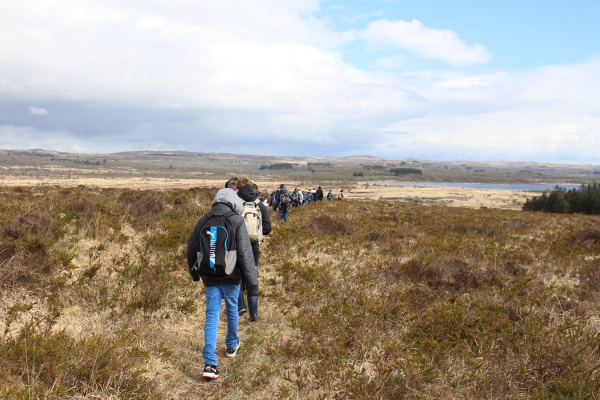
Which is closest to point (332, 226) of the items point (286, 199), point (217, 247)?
point (286, 199)

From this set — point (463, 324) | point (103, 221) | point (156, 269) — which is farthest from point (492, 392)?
point (103, 221)

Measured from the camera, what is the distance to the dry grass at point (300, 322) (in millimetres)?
3273

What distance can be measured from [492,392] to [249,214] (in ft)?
11.5

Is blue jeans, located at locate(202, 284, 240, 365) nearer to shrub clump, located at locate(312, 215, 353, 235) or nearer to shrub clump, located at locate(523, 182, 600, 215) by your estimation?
shrub clump, located at locate(312, 215, 353, 235)

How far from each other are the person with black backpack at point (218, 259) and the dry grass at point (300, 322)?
51 centimetres

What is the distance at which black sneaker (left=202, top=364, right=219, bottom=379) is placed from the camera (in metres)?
3.66

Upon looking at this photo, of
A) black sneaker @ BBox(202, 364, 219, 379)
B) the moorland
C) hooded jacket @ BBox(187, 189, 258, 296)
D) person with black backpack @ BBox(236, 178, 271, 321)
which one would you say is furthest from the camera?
person with black backpack @ BBox(236, 178, 271, 321)

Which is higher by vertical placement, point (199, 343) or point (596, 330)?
point (596, 330)

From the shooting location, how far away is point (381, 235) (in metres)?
11.3

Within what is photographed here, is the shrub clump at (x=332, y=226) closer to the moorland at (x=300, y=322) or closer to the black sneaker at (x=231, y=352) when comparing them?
the moorland at (x=300, y=322)

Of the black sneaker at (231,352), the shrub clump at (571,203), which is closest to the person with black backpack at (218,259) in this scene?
the black sneaker at (231,352)

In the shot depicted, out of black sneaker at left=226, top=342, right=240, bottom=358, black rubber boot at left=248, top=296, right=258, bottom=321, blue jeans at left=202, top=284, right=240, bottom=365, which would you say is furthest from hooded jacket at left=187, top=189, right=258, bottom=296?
black rubber boot at left=248, top=296, right=258, bottom=321

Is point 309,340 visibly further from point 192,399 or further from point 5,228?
point 5,228

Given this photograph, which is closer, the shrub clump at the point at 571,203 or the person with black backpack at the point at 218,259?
the person with black backpack at the point at 218,259
